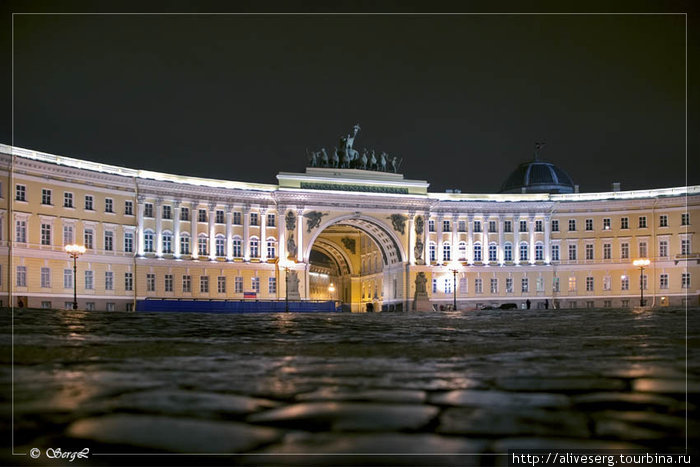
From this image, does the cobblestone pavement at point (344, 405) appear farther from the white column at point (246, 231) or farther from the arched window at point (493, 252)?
the arched window at point (493, 252)

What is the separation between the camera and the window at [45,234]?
203 ft

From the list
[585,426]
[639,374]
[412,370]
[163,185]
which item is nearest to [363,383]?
[412,370]

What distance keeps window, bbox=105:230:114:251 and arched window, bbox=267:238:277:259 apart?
16137mm

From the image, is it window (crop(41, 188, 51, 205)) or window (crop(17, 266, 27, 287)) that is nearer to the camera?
window (crop(17, 266, 27, 287))

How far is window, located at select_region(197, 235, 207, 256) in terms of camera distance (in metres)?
74.9

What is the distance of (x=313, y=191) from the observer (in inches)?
3086

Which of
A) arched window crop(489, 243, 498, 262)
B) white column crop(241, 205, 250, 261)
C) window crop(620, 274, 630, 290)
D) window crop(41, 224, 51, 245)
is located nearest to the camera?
window crop(41, 224, 51, 245)

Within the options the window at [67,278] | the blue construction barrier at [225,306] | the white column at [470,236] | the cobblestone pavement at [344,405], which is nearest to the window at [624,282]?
the white column at [470,236]

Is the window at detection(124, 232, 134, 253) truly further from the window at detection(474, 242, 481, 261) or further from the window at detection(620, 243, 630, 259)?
the window at detection(620, 243, 630, 259)

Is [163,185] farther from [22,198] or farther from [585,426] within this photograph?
[585,426]

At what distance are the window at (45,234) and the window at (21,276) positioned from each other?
292 cm

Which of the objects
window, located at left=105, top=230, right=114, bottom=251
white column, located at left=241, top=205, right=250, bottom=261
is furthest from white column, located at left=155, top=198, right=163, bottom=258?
white column, located at left=241, top=205, right=250, bottom=261

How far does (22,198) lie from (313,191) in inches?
1122

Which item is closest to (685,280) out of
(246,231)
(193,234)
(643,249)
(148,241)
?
(643,249)
